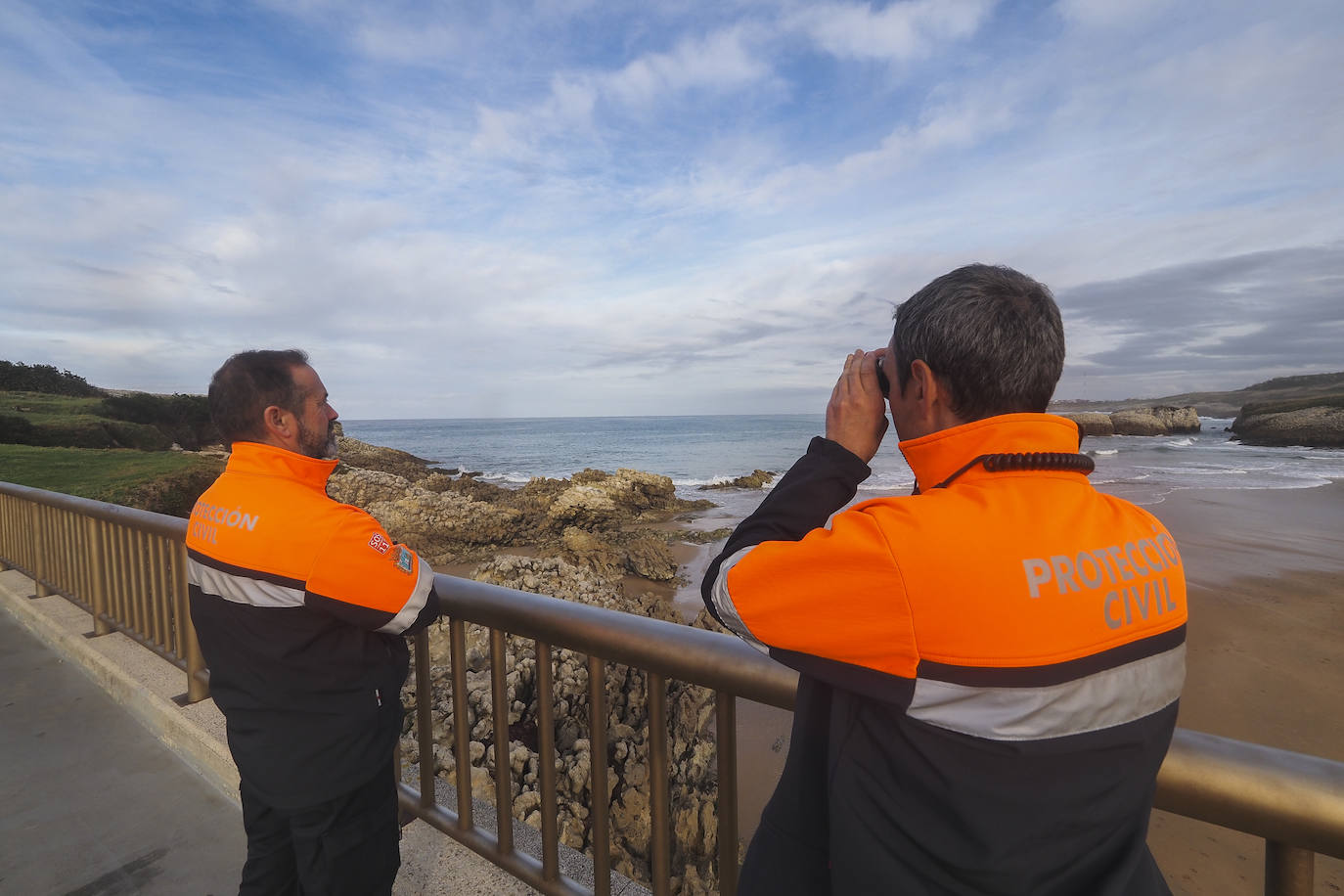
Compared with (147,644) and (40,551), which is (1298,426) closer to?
(147,644)

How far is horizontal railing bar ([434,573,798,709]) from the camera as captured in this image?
4.94 feet

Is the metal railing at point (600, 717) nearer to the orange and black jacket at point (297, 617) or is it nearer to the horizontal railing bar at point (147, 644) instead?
the horizontal railing bar at point (147, 644)

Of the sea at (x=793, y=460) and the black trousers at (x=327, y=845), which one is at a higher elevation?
the black trousers at (x=327, y=845)

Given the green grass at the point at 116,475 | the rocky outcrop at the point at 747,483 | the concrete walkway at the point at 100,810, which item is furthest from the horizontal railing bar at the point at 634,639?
the rocky outcrop at the point at 747,483

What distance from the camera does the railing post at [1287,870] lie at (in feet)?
3.39

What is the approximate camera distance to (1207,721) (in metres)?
5.83

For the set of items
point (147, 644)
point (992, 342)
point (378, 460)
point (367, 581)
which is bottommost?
point (378, 460)

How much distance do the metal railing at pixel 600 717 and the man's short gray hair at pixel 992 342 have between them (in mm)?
621

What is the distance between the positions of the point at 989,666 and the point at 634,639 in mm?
1078

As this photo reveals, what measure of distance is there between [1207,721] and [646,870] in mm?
5223

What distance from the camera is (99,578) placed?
184 inches

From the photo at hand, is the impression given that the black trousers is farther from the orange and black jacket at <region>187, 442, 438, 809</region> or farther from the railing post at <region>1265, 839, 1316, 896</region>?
the railing post at <region>1265, 839, 1316, 896</region>

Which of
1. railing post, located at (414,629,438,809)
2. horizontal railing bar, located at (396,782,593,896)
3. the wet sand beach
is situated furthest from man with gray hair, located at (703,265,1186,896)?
the wet sand beach

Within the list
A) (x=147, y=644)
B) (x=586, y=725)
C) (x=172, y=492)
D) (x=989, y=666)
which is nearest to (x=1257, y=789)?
(x=989, y=666)
